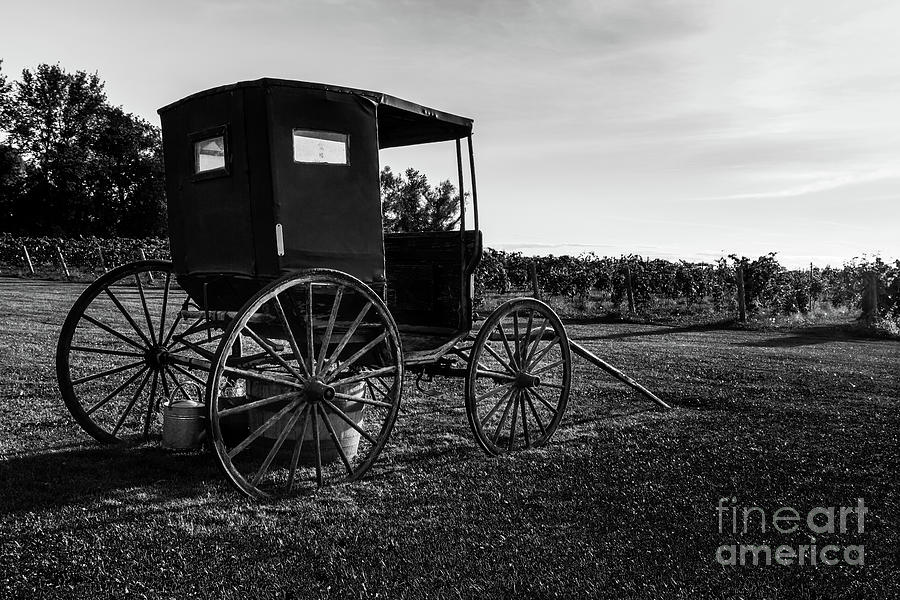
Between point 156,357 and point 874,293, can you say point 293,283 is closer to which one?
point 156,357

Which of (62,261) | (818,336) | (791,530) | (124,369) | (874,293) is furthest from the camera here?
(62,261)

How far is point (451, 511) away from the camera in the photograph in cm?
449

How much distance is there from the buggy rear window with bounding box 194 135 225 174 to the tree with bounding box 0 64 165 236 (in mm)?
47855

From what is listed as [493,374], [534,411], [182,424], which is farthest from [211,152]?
[534,411]

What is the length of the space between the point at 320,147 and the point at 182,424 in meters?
2.42

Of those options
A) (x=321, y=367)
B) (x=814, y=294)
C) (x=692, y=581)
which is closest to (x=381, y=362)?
(x=321, y=367)

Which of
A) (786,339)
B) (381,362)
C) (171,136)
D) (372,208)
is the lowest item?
(786,339)

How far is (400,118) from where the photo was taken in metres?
5.91

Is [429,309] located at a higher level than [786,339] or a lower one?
higher

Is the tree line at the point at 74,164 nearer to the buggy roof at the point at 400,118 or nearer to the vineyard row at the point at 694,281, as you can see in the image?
the vineyard row at the point at 694,281

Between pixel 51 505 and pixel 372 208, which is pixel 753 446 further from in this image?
pixel 51 505

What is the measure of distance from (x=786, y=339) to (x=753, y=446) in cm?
1099

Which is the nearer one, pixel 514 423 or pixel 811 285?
pixel 514 423

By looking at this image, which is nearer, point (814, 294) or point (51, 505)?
point (51, 505)
